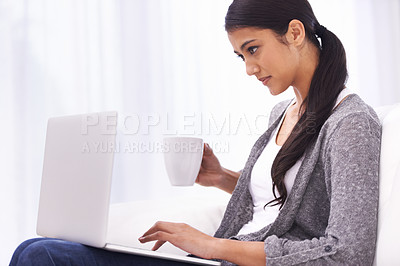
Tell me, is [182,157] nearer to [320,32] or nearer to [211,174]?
[211,174]

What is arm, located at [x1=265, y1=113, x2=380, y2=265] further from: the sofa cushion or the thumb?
the thumb

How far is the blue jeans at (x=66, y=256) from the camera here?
0.79 meters

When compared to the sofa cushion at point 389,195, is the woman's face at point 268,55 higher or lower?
higher

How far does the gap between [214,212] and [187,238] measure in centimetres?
48

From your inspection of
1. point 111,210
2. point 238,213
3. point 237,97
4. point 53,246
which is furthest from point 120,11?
point 53,246

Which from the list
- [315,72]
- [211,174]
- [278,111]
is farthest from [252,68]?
[211,174]

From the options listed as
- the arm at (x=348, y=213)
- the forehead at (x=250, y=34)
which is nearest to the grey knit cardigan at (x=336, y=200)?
the arm at (x=348, y=213)

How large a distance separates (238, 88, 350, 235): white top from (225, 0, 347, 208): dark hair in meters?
0.02

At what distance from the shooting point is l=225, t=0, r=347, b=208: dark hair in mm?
992

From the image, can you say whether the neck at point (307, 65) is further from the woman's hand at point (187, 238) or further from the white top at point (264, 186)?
the woman's hand at point (187, 238)

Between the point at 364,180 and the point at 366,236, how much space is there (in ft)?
0.33

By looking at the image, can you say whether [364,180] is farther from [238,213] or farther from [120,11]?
[120,11]

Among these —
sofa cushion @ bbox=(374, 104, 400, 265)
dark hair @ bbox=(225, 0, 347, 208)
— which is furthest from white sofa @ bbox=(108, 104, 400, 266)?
dark hair @ bbox=(225, 0, 347, 208)

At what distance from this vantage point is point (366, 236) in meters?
0.77
